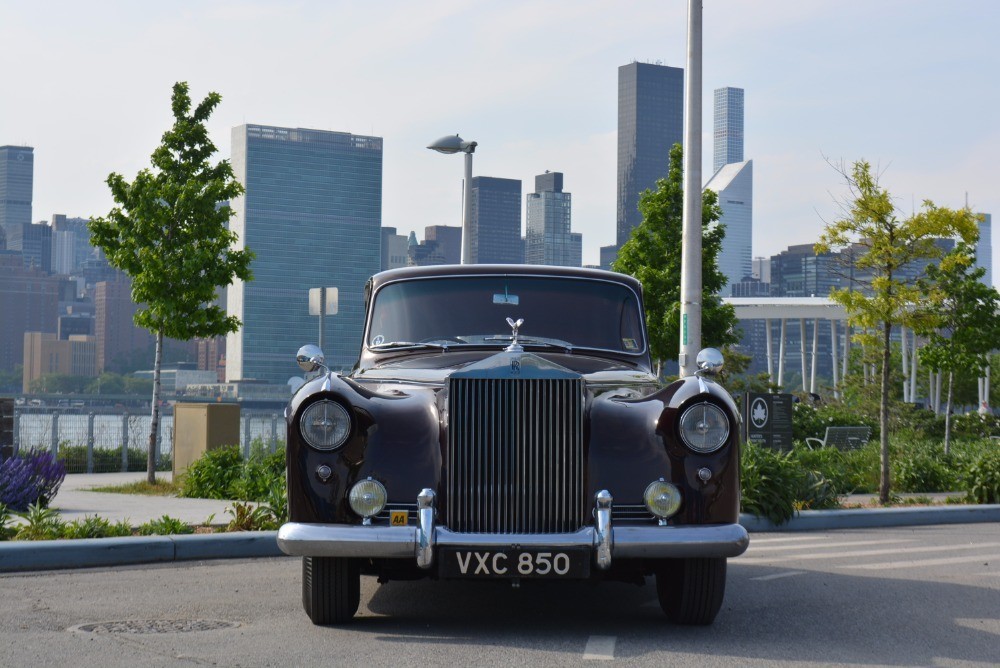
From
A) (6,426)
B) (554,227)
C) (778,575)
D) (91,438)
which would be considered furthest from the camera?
(554,227)

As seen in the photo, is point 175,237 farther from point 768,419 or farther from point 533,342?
point 533,342

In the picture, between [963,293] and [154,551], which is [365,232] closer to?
[963,293]

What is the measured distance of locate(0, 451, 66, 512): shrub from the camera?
1134cm

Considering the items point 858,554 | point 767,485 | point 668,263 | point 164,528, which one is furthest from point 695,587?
A: point 668,263

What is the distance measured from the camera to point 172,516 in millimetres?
11625

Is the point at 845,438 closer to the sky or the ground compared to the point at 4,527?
closer to the ground

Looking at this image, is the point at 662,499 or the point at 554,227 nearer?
the point at 662,499

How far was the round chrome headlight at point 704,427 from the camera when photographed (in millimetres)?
6305

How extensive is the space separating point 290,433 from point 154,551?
3.66 metres

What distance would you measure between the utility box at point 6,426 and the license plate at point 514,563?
28.3 ft

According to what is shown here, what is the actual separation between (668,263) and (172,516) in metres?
16.8

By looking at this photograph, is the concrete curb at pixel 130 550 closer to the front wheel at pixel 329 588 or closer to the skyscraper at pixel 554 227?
the front wheel at pixel 329 588

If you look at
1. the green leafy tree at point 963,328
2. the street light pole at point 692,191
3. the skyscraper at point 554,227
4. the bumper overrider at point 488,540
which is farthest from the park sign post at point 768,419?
the skyscraper at point 554,227

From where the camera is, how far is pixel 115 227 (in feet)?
55.6
